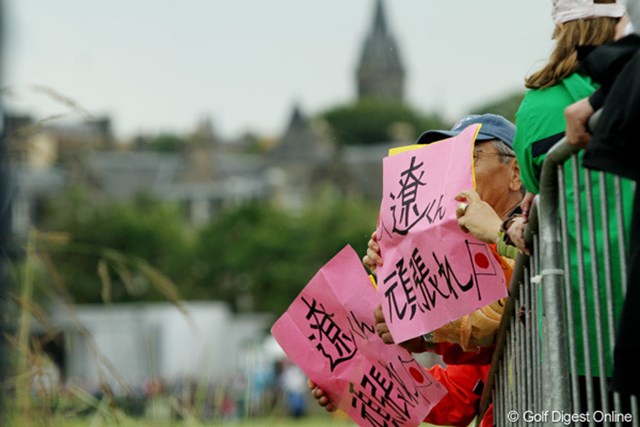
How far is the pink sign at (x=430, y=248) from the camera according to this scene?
3803 mm

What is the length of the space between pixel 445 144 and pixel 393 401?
0.80m

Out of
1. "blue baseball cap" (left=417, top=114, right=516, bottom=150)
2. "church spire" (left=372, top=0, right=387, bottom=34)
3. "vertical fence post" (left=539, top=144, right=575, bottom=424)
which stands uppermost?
"church spire" (left=372, top=0, right=387, bottom=34)

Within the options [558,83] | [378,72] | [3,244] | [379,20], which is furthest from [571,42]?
[378,72]

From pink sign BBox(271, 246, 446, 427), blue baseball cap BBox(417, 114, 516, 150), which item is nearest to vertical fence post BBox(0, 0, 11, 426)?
pink sign BBox(271, 246, 446, 427)

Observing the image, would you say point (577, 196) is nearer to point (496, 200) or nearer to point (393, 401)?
point (496, 200)

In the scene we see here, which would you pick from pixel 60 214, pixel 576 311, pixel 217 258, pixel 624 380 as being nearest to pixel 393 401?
pixel 576 311

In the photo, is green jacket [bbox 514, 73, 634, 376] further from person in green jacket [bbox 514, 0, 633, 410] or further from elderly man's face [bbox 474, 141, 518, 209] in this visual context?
elderly man's face [bbox 474, 141, 518, 209]

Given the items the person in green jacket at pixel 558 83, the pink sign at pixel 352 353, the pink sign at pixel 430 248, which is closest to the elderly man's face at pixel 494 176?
the pink sign at pixel 430 248

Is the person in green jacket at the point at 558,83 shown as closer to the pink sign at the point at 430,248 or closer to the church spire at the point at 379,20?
the pink sign at the point at 430,248

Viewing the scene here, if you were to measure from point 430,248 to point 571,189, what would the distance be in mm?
748

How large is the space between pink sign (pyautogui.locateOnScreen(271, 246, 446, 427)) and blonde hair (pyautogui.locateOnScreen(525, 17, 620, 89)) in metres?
1.09

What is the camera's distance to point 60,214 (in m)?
72.6

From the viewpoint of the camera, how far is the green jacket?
3096 mm

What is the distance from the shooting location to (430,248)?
3902 mm
